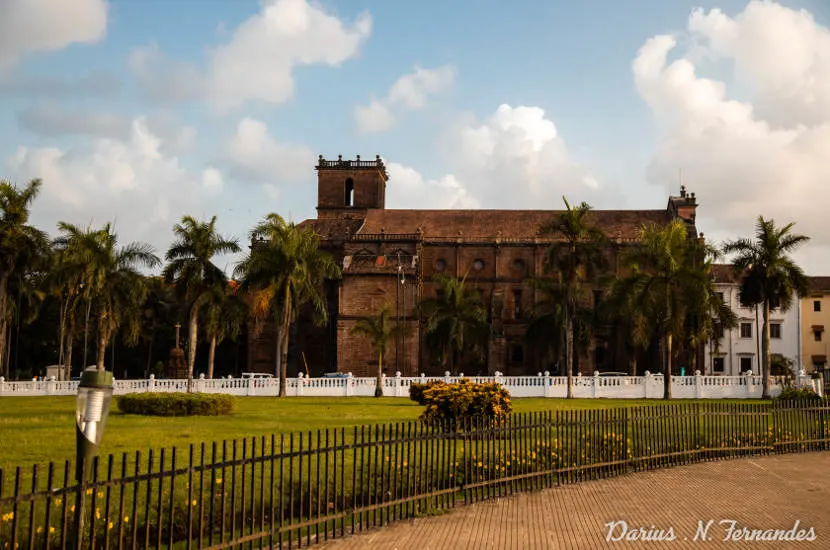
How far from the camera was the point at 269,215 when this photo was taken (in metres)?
37.7

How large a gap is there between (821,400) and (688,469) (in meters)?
6.78

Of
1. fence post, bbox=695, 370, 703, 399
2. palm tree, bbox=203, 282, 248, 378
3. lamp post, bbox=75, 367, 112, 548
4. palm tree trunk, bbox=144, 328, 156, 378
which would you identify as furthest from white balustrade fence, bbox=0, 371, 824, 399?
lamp post, bbox=75, 367, 112, 548

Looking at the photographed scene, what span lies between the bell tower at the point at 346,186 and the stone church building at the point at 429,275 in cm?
251

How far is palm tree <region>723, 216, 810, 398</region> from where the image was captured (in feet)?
120

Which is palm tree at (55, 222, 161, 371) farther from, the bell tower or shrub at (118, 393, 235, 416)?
the bell tower

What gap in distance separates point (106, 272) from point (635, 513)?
32272 millimetres

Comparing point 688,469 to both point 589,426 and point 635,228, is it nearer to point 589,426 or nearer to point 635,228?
point 589,426

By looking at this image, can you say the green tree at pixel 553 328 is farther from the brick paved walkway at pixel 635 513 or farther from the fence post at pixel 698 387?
the brick paved walkway at pixel 635 513

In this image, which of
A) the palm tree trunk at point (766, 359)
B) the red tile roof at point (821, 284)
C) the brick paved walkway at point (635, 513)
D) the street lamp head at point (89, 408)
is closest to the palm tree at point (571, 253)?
the palm tree trunk at point (766, 359)

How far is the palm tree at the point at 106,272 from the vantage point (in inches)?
1500

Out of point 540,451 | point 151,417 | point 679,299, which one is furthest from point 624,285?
point 540,451

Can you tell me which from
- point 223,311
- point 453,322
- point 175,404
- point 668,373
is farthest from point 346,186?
point 175,404

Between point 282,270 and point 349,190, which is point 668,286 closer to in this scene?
point 282,270

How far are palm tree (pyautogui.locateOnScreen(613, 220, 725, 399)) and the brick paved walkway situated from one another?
21464 mm
